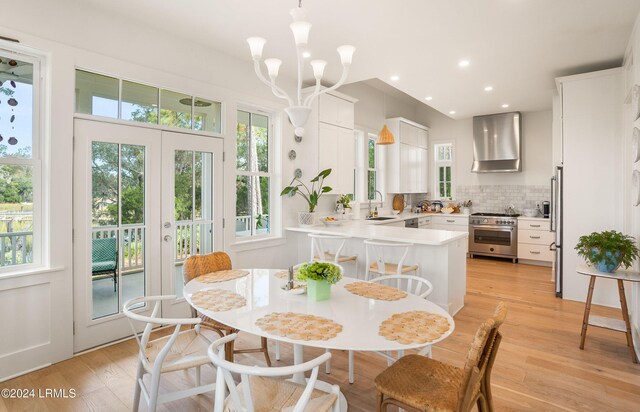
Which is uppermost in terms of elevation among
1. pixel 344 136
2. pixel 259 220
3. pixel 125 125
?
pixel 344 136

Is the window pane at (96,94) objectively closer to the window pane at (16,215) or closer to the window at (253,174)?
the window pane at (16,215)

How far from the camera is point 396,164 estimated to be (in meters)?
6.83

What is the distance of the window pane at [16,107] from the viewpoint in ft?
8.39

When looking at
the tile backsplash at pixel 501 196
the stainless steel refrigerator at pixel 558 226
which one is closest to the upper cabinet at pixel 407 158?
the tile backsplash at pixel 501 196

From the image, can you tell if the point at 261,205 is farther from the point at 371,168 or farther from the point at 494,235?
the point at 494,235

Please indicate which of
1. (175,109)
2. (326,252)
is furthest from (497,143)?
(175,109)

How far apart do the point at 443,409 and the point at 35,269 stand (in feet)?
9.64

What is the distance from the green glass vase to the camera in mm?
2014

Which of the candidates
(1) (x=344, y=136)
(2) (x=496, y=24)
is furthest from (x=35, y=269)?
(2) (x=496, y=24)

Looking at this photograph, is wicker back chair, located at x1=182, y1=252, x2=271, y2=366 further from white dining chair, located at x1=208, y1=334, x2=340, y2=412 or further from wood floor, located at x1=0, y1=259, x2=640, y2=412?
white dining chair, located at x1=208, y1=334, x2=340, y2=412

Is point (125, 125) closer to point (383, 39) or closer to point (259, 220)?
point (259, 220)

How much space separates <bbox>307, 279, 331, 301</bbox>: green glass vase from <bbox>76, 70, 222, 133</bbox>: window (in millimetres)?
2371

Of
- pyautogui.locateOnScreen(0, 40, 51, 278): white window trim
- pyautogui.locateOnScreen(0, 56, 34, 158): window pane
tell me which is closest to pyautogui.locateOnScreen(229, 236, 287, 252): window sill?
pyautogui.locateOnScreen(0, 40, 51, 278): white window trim

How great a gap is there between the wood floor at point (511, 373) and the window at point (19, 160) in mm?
969
